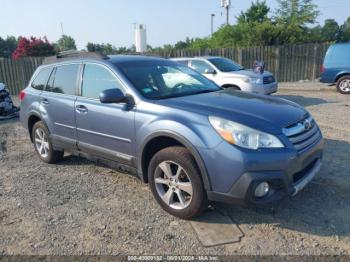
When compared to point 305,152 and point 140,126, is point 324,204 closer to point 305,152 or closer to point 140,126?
point 305,152

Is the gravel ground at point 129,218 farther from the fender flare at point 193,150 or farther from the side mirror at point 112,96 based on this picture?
the side mirror at point 112,96

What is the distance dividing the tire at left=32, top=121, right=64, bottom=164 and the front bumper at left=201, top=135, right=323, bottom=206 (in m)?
3.26

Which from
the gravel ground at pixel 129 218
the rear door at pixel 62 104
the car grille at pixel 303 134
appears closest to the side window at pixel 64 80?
the rear door at pixel 62 104

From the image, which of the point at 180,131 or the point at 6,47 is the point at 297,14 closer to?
the point at 180,131

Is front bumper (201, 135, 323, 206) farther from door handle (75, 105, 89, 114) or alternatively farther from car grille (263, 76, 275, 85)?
car grille (263, 76, 275, 85)

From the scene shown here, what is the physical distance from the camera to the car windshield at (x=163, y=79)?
13.9ft

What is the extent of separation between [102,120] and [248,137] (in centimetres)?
197

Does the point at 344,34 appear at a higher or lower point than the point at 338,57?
higher

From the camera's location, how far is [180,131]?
353cm

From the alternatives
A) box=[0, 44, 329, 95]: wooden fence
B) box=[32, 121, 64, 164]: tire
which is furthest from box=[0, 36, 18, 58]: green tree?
box=[32, 121, 64, 164]: tire

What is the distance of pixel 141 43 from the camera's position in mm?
41938

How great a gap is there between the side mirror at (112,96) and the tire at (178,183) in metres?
0.78

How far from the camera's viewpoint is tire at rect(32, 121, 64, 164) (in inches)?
223

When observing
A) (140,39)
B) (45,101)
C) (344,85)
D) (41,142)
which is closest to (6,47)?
(140,39)
